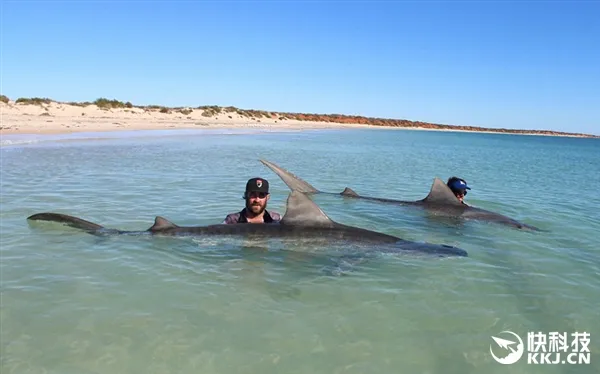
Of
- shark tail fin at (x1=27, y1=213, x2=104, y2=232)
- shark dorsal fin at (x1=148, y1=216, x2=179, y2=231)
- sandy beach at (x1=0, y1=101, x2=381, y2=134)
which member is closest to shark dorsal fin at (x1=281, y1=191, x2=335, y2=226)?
shark dorsal fin at (x1=148, y1=216, x2=179, y2=231)

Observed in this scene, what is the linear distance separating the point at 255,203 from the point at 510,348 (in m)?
4.22

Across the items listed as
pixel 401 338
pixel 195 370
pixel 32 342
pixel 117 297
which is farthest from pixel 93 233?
→ pixel 401 338

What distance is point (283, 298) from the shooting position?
5523 millimetres

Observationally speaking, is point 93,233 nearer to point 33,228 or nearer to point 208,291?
point 33,228

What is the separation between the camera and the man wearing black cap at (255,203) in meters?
7.27

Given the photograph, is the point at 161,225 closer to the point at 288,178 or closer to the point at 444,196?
the point at 288,178

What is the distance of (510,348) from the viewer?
4531mm

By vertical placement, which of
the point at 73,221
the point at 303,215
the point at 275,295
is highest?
the point at 303,215

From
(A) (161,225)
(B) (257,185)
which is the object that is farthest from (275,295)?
(A) (161,225)

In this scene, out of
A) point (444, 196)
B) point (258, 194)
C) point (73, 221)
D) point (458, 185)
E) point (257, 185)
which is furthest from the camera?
point (458, 185)

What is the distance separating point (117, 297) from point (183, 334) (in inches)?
51.0

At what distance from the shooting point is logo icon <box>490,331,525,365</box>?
432cm

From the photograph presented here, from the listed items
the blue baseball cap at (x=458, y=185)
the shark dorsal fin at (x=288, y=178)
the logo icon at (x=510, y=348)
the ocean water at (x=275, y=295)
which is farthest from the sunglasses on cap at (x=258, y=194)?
the blue baseball cap at (x=458, y=185)

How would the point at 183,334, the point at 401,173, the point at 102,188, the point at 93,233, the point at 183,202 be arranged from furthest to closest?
the point at 401,173 < the point at 102,188 < the point at 183,202 < the point at 93,233 < the point at 183,334
